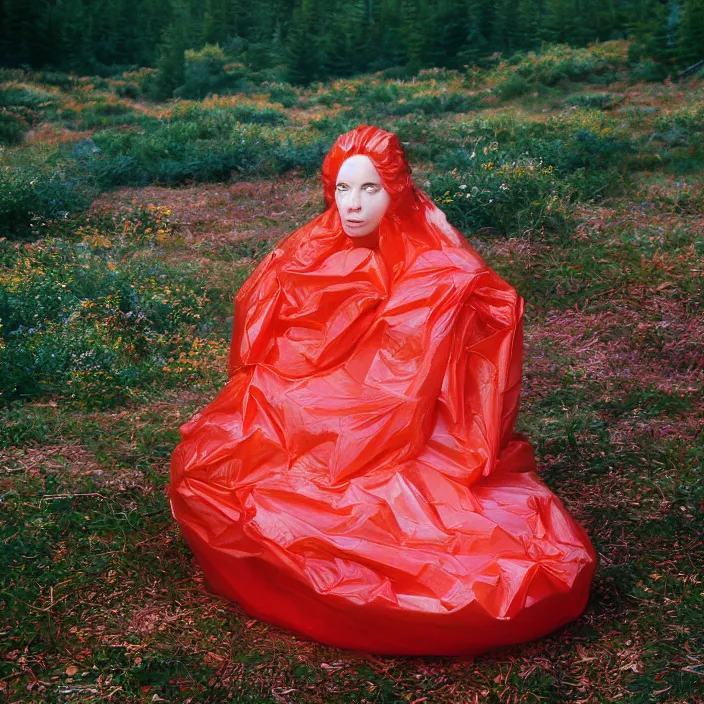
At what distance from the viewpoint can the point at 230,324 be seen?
234 inches

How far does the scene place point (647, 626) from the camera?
10.4 ft

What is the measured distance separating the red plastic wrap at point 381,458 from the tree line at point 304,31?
24.3 feet

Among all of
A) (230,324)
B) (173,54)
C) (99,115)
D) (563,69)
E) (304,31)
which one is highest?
(304,31)

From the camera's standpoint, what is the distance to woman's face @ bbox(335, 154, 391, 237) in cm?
320

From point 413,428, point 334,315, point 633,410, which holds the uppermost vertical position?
point 334,315

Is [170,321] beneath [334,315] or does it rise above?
beneath

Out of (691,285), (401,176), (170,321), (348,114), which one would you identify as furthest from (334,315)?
(348,114)

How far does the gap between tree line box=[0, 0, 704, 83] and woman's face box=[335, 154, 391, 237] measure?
7393 millimetres

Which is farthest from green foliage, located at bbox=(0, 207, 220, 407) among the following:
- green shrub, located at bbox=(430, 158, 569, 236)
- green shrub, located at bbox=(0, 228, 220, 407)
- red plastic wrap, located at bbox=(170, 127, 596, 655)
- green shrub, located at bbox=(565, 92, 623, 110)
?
green shrub, located at bbox=(565, 92, 623, 110)

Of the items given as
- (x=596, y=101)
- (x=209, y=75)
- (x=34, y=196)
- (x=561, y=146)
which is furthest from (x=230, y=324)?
(x=209, y=75)

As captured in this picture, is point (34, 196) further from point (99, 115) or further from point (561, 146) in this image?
point (561, 146)

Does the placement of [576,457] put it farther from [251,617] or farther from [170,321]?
[170,321]

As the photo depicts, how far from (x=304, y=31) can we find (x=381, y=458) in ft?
28.2

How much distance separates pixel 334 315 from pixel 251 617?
100cm
